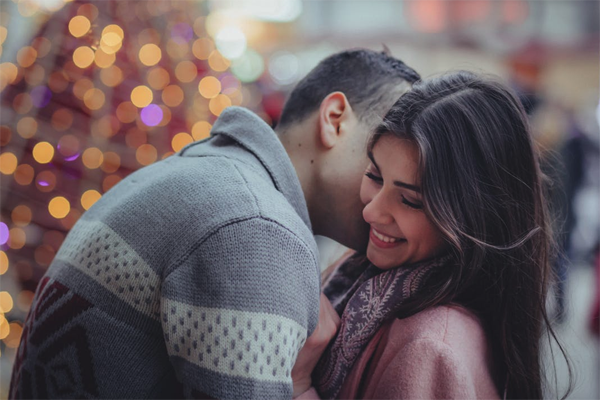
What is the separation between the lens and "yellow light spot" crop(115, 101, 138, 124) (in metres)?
1.73

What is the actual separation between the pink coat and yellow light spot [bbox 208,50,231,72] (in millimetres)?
1214

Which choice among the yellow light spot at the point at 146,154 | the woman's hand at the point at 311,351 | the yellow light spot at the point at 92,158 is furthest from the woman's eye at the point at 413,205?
the yellow light spot at the point at 92,158

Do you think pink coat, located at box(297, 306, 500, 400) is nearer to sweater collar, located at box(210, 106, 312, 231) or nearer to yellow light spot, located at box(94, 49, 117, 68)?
sweater collar, located at box(210, 106, 312, 231)

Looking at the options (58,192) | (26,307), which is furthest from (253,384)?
(26,307)

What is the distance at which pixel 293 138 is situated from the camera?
5.05 feet

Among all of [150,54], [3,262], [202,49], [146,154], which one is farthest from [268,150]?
[3,262]

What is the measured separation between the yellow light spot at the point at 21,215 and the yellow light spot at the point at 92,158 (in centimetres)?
23

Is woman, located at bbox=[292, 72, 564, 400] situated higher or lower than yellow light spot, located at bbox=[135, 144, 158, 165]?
lower

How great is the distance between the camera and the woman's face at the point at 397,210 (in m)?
1.21

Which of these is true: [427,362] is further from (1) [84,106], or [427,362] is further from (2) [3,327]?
(2) [3,327]

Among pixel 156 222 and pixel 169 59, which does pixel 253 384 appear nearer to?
pixel 156 222

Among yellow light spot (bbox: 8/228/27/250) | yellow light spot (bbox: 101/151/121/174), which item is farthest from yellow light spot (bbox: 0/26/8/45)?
yellow light spot (bbox: 8/228/27/250)

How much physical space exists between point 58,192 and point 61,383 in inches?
30.8

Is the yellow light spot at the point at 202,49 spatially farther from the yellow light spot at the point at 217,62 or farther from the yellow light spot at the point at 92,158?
the yellow light spot at the point at 92,158
